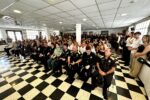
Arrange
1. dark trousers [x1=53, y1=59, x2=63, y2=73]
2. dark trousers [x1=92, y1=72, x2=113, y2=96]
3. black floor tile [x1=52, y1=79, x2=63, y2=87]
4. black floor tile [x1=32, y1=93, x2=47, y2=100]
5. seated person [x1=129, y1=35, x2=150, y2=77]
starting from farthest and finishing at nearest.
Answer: dark trousers [x1=53, y1=59, x2=63, y2=73] → black floor tile [x1=52, y1=79, x2=63, y2=87] → seated person [x1=129, y1=35, x2=150, y2=77] → black floor tile [x1=32, y1=93, x2=47, y2=100] → dark trousers [x1=92, y1=72, x2=113, y2=96]

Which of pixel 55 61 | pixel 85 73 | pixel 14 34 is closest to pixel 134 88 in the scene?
pixel 85 73

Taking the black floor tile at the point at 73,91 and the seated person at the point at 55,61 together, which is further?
the seated person at the point at 55,61

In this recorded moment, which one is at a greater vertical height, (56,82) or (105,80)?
(105,80)

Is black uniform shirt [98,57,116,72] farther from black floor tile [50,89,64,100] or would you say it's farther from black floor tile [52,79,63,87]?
black floor tile [52,79,63,87]

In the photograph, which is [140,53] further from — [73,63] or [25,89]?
[25,89]

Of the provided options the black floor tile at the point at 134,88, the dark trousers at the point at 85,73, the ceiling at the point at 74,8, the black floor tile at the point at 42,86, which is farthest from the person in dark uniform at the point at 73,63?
the ceiling at the point at 74,8

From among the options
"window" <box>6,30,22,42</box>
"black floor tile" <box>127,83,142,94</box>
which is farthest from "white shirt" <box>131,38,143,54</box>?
"window" <box>6,30,22,42</box>

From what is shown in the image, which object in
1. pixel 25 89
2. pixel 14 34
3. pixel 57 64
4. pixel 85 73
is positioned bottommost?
pixel 25 89

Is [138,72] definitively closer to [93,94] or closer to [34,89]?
[93,94]

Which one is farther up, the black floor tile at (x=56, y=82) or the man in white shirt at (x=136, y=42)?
the man in white shirt at (x=136, y=42)

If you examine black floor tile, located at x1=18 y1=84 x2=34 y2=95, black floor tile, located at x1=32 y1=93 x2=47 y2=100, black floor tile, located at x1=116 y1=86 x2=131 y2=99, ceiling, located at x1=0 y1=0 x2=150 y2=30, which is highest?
ceiling, located at x1=0 y1=0 x2=150 y2=30

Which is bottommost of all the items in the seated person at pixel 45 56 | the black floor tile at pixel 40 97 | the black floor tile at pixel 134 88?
the black floor tile at pixel 40 97

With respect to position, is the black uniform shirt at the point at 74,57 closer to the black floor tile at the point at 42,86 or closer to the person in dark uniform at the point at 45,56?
the black floor tile at the point at 42,86

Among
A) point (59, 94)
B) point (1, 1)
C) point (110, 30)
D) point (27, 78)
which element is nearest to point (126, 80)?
point (59, 94)
